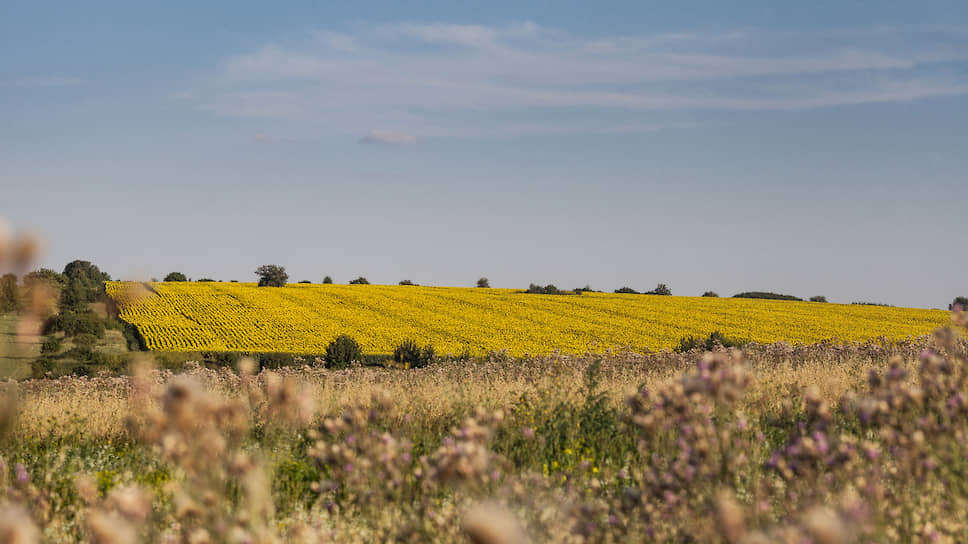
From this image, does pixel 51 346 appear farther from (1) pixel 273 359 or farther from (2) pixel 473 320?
(2) pixel 473 320

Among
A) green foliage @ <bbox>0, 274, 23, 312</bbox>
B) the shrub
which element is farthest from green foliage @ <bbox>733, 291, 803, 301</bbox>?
green foliage @ <bbox>0, 274, 23, 312</bbox>

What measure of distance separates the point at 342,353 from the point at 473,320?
11.7 metres

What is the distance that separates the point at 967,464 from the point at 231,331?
2998cm

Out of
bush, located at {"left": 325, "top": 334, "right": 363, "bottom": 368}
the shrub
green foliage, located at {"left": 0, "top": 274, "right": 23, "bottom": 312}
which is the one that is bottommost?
the shrub

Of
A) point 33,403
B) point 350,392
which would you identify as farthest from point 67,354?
point 350,392

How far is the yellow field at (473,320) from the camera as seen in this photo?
28828 mm

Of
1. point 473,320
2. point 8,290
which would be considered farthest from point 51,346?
point 8,290

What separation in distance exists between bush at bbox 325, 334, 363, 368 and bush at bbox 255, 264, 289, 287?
85.1 feet

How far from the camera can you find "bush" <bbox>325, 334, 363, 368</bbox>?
23.1 meters

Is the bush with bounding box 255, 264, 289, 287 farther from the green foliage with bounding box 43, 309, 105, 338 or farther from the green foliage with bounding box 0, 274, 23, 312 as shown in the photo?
the green foliage with bounding box 0, 274, 23, 312

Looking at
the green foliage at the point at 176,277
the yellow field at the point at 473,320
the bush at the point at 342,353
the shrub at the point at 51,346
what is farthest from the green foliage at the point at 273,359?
the green foliage at the point at 176,277

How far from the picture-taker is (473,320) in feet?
113

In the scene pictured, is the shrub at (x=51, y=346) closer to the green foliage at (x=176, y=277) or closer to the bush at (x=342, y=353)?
the bush at (x=342, y=353)

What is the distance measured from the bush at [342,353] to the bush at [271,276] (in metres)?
25.9
